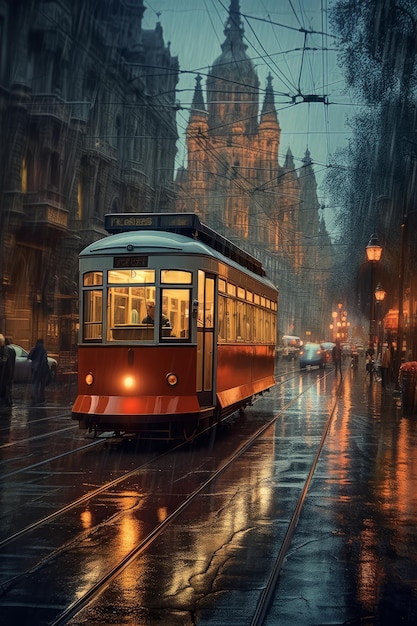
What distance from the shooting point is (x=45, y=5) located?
32.5 m

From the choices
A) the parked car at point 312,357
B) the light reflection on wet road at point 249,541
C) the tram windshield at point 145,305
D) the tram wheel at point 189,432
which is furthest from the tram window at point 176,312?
the parked car at point 312,357

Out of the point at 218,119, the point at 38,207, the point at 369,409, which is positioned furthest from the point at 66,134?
the point at 218,119

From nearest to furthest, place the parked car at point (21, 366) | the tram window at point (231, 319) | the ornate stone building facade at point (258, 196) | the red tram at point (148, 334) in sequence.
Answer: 1. the red tram at point (148, 334)
2. the tram window at point (231, 319)
3. the parked car at point (21, 366)
4. the ornate stone building facade at point (258, 196)

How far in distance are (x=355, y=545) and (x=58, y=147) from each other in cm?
2875

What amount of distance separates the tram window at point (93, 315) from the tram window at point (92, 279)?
11 cm

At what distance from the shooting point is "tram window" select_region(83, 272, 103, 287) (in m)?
13.5

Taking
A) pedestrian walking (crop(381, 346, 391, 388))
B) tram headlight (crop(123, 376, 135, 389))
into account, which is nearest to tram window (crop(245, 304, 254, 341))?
tram headlight (crop(123, 376, 135, 389))

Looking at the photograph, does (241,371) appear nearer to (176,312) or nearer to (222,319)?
(222,319)

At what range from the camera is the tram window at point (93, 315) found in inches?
531

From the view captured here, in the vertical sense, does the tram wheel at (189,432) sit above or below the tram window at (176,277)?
below

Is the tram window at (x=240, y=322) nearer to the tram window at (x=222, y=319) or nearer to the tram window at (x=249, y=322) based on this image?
the tram window at (x=249, y=322)

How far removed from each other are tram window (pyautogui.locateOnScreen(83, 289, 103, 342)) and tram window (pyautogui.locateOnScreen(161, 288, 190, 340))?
101 cm

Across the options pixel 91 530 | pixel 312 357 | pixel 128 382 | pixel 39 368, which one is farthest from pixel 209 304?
pixel 312 357

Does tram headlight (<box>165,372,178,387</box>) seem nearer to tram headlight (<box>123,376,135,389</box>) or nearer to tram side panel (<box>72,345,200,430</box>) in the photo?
tram side panel (<box>72,345,200,430</box>)
